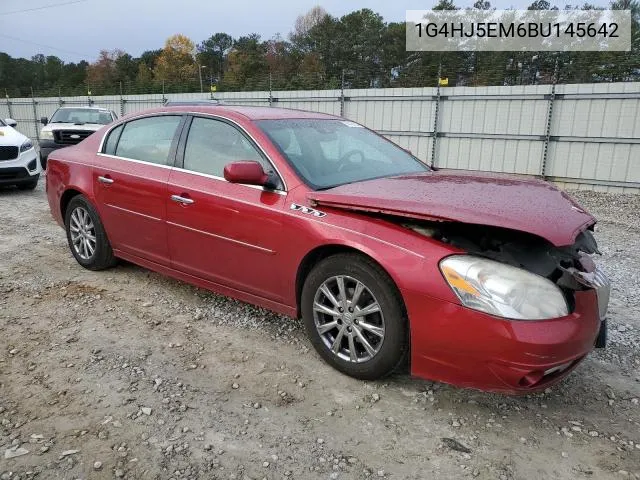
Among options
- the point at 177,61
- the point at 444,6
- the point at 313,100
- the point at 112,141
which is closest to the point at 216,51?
the point at 177,61

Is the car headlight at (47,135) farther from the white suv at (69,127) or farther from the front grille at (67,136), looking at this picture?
the front grille at (67,136)

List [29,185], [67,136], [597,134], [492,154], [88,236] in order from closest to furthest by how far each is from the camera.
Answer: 1. [88,236]
2. [29,185]
3. [597,134]
4. [67,136]
5. [492,154]

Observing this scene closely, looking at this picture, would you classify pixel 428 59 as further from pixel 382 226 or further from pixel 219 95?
pixel 382 226

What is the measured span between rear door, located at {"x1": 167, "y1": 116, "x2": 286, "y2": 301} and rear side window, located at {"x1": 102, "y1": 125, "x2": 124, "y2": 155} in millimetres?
992

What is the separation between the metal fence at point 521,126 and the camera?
10547 mm

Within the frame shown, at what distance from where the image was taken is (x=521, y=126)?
38.1 ft

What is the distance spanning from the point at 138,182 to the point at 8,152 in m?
6.34

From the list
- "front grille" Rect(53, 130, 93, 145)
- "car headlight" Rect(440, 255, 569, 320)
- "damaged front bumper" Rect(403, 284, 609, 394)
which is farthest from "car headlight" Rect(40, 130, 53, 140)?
"car headlight" Rect(440, 255, 569, 320)

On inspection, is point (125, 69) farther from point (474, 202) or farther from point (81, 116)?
point (474, 202)

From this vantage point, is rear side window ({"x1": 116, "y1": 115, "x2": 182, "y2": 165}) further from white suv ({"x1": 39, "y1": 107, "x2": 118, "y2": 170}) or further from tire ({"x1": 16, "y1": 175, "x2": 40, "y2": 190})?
white suv ({"x1": 39, "y1": 107, "x2": 118, "y2": 170})

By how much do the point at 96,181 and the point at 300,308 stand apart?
2390 millimetres

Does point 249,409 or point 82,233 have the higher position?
point 82,233

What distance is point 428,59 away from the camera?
36.6 m

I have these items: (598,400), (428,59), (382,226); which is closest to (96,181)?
(382,226)
